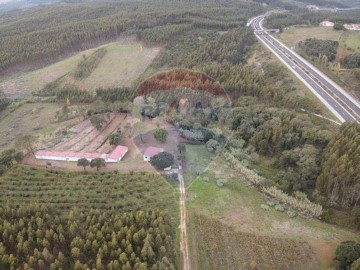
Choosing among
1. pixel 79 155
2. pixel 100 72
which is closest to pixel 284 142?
pixel 79 155

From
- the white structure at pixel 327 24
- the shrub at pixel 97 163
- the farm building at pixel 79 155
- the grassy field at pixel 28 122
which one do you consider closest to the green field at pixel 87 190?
the shrub at pixel 97 163

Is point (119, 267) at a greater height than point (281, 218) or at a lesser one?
greater

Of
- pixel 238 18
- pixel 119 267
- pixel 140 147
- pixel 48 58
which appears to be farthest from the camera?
pixel 238 18

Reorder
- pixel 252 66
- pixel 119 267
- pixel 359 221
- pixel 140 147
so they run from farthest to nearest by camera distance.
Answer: pixel 252 66 → pixel 140 147 → pixel 359 221 → pixel 119 267

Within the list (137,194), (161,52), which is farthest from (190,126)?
(161,52)

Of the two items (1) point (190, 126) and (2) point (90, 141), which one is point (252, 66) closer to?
(1) point (190, 126)

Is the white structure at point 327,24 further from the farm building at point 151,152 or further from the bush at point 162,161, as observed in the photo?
the bush at point 162,161

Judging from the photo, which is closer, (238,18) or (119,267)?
(119,267)
